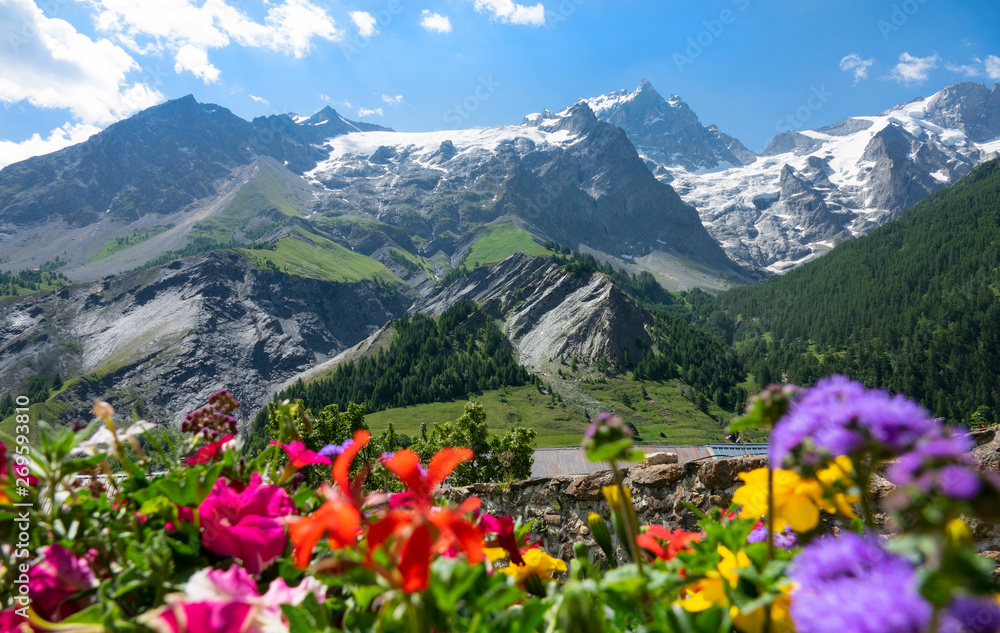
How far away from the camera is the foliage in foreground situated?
666 mm

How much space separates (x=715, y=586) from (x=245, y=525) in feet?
4.42

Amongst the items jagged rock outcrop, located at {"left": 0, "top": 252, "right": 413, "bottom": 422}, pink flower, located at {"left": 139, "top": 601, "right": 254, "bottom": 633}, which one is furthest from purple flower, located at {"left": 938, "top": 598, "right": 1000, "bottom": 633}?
jagged rock outcrop, located at {"left": 0, "top": 252, "right": 413, "bottom": 422}

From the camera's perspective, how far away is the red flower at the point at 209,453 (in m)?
1.97

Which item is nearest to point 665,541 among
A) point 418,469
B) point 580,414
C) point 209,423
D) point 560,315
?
point 418,469

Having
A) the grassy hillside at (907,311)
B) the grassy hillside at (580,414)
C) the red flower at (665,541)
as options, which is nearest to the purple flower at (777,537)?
the red flower at (665,541)

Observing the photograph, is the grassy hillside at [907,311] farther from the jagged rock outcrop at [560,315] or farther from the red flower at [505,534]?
the red flower at [505,534]

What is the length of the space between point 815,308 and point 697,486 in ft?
578

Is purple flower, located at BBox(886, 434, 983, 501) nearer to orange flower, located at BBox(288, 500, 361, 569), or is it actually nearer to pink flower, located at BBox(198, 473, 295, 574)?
orange flower, located at BBox(288, 500, 361, 569)

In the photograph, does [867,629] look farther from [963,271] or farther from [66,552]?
[963,271]

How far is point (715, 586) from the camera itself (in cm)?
127

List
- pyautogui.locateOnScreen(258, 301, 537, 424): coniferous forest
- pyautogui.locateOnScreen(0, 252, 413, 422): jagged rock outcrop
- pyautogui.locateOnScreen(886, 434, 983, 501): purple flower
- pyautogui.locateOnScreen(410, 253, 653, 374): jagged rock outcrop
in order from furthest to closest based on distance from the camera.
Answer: pyautogui.locateOnScreen(0, 252, 413, 422): jagged rock outcrop < pyautogui.locateOnScreen(410, 253, 653, 374): jagged rock outcrop < pyautogui.locateOnScreen(258, 301, 537, 424): coniferous forest < pyautogui.locateOnScreen(886, 434, 983, 501): purple flower

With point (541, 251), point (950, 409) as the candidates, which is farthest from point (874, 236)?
point (541, 251)

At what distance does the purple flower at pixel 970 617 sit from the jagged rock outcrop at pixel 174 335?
144m

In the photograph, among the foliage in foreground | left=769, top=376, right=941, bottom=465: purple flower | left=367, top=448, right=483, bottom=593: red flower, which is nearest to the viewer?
the foliage in foreground
